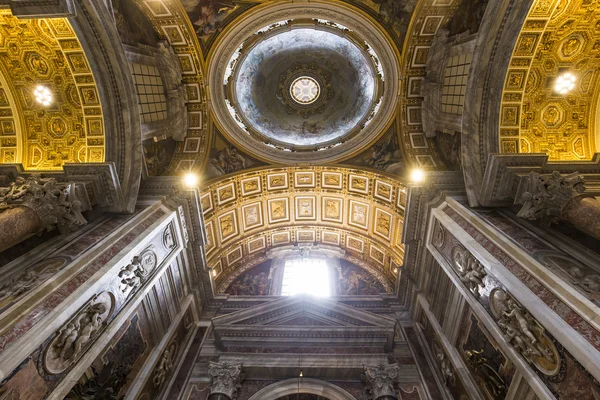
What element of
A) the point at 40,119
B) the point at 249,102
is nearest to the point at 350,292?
the point at 249,102

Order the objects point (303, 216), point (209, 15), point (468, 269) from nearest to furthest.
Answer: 1. point (468, 269)
2. point (209, 15)
3. point (303, 216)

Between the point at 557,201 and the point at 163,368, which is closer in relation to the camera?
the point at 557,201

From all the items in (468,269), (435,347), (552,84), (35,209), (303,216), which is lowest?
(435,347)

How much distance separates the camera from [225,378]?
1041 centimetres

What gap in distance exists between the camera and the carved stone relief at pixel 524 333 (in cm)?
657

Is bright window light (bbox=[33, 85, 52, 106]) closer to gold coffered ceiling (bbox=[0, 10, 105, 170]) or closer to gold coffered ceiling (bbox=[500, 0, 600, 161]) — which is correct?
gold coffered ceiling (bbox=[0, 10, 105, 170])

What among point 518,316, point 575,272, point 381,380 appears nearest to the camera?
point 518,316

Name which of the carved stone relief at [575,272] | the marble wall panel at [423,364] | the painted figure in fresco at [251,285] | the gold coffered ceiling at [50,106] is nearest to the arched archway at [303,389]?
the marble wall panel at [423,364]

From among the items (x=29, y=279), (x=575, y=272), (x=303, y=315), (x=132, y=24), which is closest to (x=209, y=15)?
(x=132, y=24)

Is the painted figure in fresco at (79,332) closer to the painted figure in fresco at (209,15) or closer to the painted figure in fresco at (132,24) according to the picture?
the painted figure in fresco at (132,24)

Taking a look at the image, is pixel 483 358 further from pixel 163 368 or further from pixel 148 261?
pixel 148 261

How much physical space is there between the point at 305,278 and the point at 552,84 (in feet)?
41.2

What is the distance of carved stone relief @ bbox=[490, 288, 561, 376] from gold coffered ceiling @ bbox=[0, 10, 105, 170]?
42.6ft

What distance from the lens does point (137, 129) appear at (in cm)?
1139
